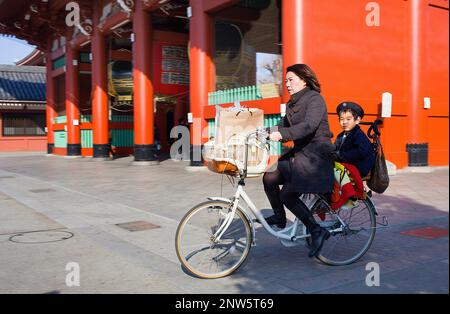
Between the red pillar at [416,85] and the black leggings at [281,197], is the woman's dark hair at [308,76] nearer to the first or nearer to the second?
the black leggings at [281,197]

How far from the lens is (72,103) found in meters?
23.7

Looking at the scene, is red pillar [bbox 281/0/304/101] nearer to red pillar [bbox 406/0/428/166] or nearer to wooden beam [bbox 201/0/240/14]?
wooden beam [bbox 201/0/240/14]

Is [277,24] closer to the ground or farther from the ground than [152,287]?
farther from the ground

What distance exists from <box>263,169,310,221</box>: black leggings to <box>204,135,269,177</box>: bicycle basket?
0.52ft

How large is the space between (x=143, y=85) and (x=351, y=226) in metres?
13.5

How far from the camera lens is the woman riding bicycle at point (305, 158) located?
3928 mm

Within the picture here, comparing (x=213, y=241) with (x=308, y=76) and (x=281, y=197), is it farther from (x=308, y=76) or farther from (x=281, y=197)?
(x=308, y=76)

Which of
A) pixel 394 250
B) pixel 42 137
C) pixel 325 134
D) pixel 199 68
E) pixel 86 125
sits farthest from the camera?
pixel 42 137

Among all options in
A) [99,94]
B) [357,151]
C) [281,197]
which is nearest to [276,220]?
[281,197]

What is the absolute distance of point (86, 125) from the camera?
23734mm
